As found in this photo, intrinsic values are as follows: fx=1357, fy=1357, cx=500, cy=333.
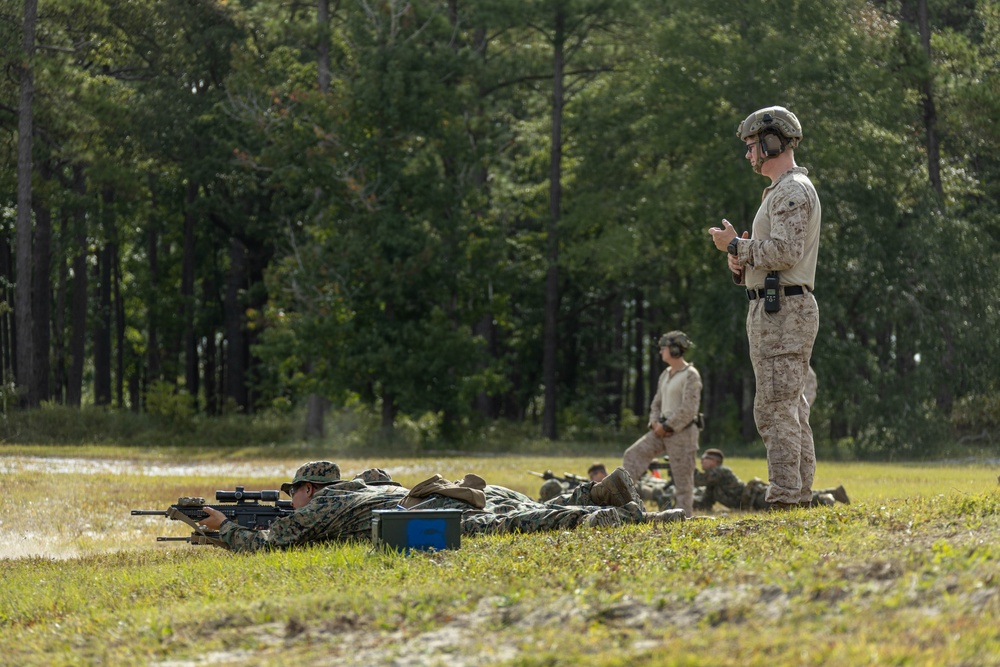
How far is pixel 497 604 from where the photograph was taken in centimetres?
701

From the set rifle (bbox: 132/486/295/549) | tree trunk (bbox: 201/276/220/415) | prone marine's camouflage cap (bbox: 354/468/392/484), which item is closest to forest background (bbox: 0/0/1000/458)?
tree trunk (bbox: 201/276/220/415)

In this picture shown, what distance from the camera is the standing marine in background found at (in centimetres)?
1467

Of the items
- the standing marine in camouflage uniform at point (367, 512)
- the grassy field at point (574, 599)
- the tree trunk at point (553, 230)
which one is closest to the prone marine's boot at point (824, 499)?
the standing marine in camouflage uniform at point (367, 512)

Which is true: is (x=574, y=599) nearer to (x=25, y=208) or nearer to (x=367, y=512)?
(x=367, y=512)

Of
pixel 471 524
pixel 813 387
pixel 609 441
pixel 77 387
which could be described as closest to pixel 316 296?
pixel 609 441

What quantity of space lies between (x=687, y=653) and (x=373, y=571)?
329 cm

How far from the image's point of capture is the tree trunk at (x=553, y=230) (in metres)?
38.6

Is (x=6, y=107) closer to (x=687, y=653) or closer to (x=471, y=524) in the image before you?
(x=471, y=524)

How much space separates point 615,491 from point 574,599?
4.29 m

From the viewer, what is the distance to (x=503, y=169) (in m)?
42.0

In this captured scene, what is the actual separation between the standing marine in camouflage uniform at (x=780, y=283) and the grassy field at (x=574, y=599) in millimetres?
688

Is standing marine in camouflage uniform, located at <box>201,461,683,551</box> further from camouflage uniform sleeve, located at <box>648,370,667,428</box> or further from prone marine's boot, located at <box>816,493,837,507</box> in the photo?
camouflage uniform sleeve, located at <box>648,370,667,428</box>

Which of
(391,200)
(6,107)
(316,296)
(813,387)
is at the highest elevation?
(6,107)

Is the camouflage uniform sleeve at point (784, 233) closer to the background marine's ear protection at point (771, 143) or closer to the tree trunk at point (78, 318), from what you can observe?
the background marine's ear protection at point (771, 143)
